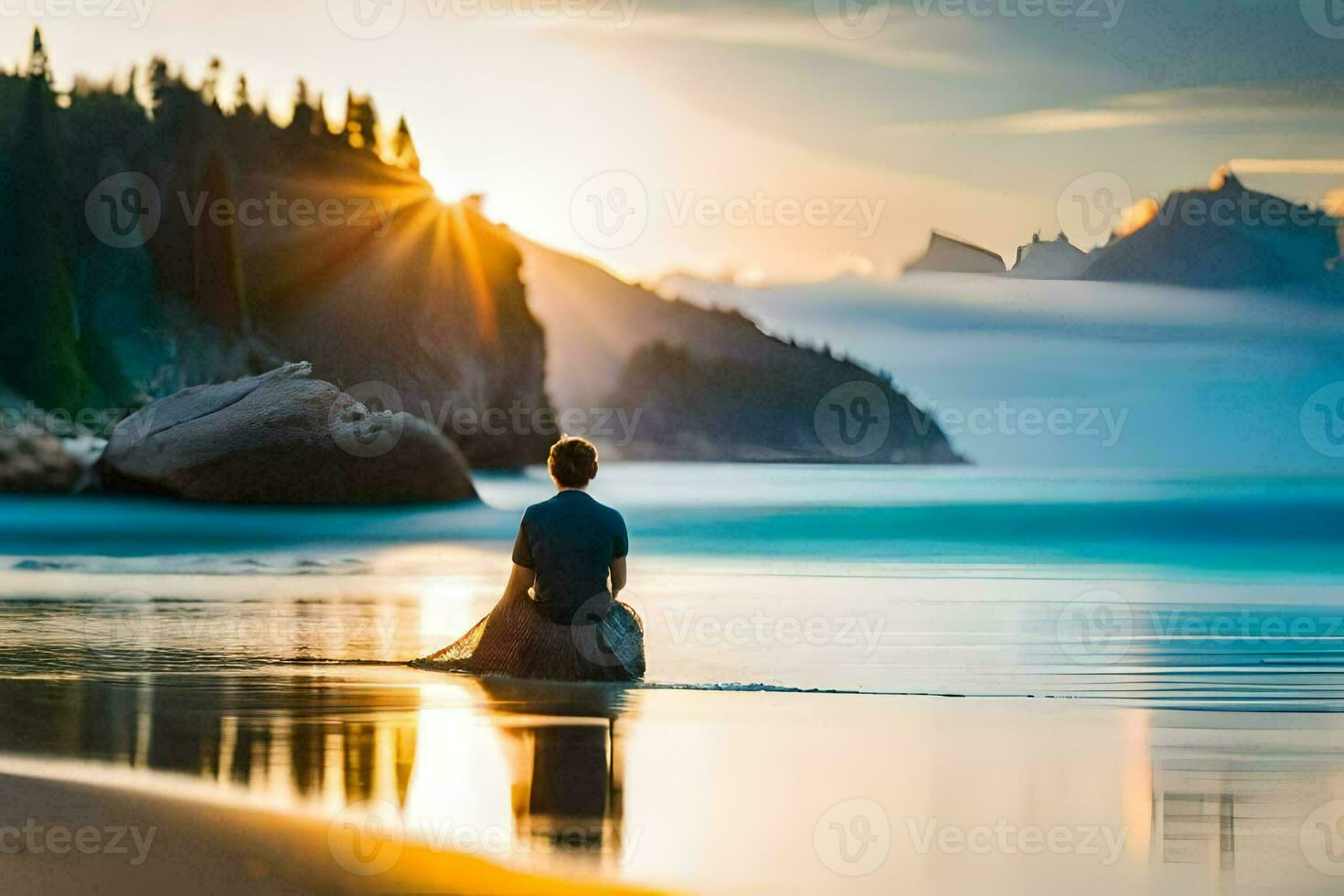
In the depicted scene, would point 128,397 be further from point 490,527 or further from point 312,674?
point 312,674

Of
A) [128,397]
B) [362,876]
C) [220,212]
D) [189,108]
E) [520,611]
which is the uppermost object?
[189,108]

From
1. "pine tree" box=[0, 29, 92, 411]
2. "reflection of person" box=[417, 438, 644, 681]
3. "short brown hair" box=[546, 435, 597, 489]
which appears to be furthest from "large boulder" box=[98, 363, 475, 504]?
"pine tree" box=[0, 29, 92, 411]

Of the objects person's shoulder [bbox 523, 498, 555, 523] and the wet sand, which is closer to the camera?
the wet sand

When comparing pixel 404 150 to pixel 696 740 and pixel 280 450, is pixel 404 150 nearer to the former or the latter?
pixel 280 450

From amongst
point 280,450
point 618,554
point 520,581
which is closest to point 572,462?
point 618,554

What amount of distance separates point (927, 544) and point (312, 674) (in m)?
16.2

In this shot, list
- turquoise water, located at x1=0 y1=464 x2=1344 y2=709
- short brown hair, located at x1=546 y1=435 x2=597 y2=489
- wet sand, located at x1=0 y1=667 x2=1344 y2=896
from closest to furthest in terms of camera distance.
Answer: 1. wet sand, located at x1=0 y1=667 x2=1344 y2=896
2. short brown hair, located at x1=546 y1=435 x2=597 y2=489
3. turquoise water, located at x1=0 y1=464 x2=1344 y2=709

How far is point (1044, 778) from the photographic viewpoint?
603cm

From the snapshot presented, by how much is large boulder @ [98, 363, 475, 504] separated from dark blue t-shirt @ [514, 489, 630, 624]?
Result: 10948 mm

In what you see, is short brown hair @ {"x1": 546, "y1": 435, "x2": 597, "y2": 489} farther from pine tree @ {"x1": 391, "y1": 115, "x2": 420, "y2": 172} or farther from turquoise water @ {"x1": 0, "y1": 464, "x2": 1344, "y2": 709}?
pine tree @ {"x1": 391, "y1": 115, "x2": 420, "y2": 172}

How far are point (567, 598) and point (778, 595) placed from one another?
6464 millimetres

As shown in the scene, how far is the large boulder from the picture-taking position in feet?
66.8

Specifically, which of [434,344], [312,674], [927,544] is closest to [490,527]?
[927,544]

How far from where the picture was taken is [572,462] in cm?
804
